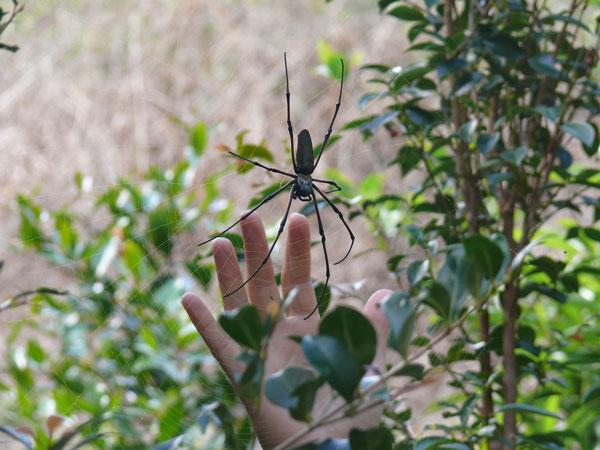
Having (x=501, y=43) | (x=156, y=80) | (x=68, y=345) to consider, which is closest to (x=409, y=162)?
(x=501, y=43)

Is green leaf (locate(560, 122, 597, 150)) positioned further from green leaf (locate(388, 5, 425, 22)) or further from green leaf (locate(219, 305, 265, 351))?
green leaf (locate(219, 305, 265, 351))

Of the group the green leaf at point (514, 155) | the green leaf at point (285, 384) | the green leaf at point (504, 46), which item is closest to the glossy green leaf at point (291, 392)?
the green leaf at point (285, 384)

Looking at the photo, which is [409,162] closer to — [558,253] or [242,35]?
[558,253]

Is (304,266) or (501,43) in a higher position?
(501,43)

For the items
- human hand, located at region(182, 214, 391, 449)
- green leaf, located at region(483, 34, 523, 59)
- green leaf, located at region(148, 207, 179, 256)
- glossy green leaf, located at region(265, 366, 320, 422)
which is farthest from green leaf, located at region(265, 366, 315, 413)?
green leaf, located at region(148, 207, 179, 256)

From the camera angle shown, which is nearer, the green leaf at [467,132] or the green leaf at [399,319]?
the green leaf at [399,319]

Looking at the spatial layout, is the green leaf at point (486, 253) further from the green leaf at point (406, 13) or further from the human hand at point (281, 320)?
the green leaf at point (406, 13)

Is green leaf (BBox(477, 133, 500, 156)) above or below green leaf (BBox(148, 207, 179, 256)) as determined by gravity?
above
